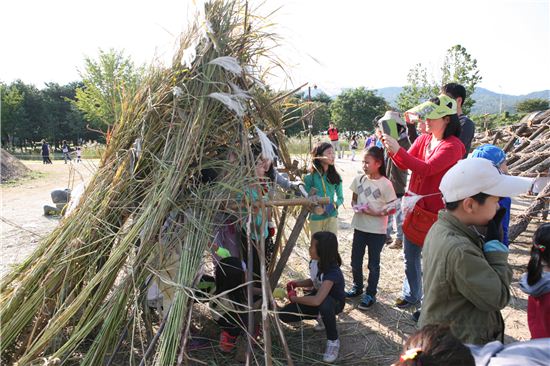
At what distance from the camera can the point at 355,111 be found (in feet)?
165

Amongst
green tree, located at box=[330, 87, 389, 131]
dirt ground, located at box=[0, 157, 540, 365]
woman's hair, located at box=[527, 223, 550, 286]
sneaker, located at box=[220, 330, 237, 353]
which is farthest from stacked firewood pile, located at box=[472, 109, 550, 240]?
green tree, located at box=[330, 87, 389, 131]

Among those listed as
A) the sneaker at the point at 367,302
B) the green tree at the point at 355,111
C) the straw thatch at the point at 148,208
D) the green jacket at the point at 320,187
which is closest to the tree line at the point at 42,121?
the green tree at the point at 355,111

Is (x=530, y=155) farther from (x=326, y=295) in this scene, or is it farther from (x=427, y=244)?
(x=427, y=244)

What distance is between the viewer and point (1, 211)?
26.2 ft

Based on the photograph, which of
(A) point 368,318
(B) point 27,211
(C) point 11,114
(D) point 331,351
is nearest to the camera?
(D) point 331,351

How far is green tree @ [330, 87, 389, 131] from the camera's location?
164 feet

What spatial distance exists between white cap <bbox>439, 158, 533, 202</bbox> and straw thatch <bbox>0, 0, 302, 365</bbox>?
46.3 inches

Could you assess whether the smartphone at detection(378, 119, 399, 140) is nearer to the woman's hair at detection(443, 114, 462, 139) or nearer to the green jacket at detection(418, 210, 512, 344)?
the woman's hair at detection(443, 114, 462, 139)

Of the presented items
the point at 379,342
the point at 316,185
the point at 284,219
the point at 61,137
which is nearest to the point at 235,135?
the point at 284,219

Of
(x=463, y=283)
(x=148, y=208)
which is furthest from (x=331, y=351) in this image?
(x=148, y=208)

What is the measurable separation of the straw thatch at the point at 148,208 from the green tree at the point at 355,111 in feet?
159

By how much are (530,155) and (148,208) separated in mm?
5863

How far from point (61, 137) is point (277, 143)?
42.4m

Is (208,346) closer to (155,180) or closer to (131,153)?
(155,180)
